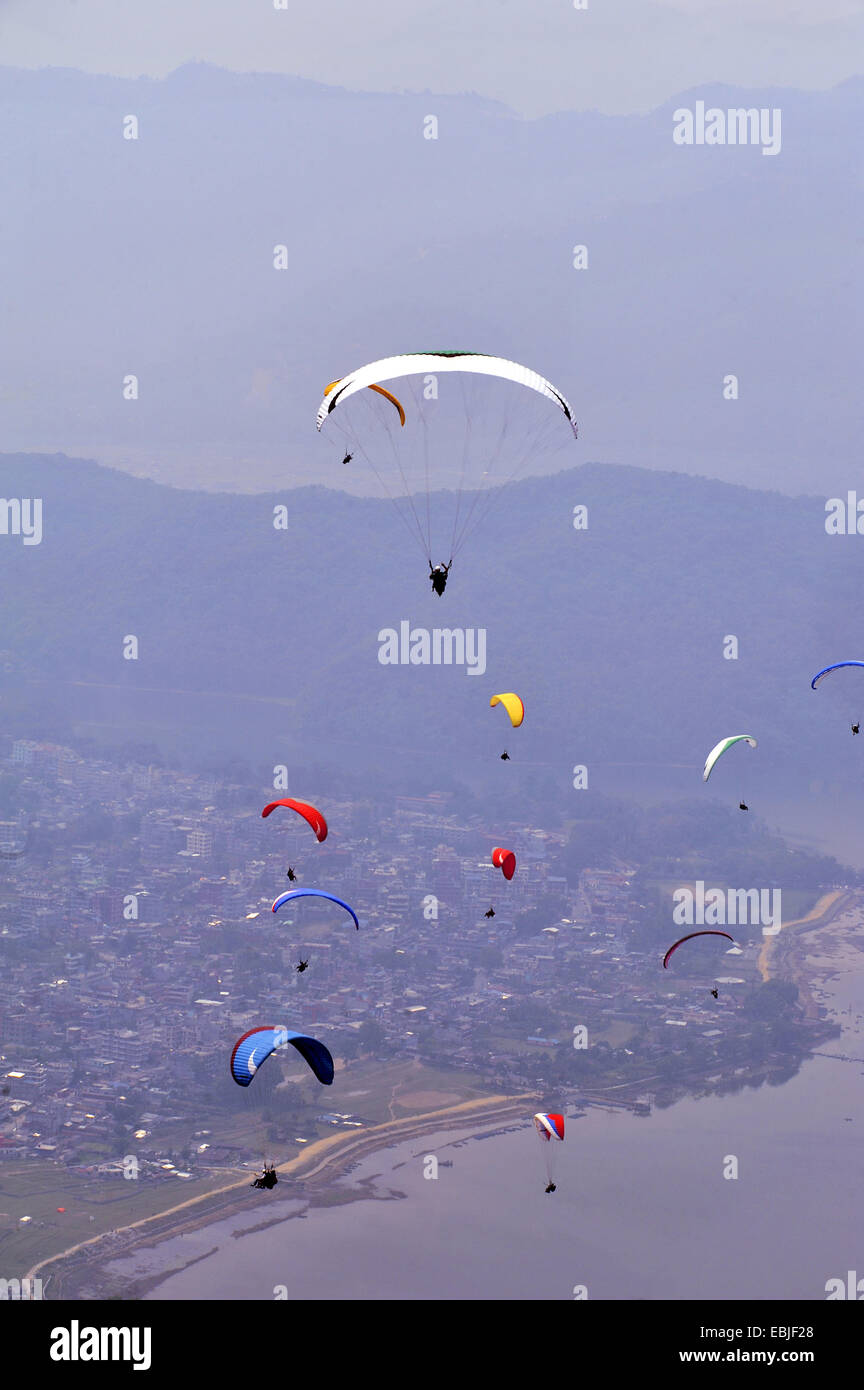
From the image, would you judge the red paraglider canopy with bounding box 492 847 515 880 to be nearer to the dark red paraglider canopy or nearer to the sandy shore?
the dark red paraglider canopy

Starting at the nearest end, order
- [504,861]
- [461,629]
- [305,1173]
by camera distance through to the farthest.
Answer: [504,861]
[305,1173]
[461,629]

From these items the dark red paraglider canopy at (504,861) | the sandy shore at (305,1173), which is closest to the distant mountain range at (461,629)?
the sandy shore at (305,1173)

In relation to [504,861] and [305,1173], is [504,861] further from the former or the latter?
[305,1173]

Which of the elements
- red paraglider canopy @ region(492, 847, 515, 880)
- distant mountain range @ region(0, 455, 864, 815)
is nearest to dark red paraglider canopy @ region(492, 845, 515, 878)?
red paraglider canopy @ region(492, 847, 515, 880)

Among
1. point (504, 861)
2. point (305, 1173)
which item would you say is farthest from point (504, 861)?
point (305, 1173)

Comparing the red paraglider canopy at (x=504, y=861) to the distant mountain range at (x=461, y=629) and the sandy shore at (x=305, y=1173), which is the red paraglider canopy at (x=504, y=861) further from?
the distant mountain range at (x=461, y=629)

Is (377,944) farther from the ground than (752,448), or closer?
closer
